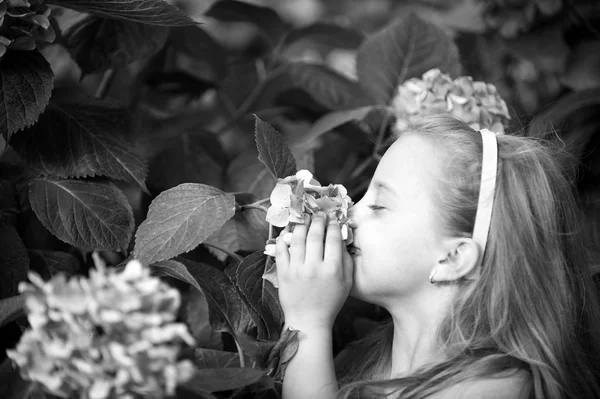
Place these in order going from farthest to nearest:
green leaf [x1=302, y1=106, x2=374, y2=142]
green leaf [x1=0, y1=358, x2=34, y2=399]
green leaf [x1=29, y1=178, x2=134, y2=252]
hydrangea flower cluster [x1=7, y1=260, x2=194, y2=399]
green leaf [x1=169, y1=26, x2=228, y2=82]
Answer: green leaf [x1=169, y1=26, x2=228, y2=82], green leaf [x1=302, y1=106, x2=374, y2=142], green leaf [x1=29, y1=178, x2=134, y2=252], green leaf [x1=0, y1=358, x2=34, y2=399], hydrangea flower cluster [x1=7, y1=260, x2=194, y2=399]

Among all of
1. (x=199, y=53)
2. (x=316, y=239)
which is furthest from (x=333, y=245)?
(x=199, y=53)

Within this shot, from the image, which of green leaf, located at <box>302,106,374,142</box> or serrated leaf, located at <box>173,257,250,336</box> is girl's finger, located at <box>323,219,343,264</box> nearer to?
serrated leaf, located at <box>173,257,250,336</box>

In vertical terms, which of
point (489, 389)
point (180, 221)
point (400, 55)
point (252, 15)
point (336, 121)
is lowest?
point (489, 389)

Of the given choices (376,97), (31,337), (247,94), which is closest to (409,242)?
(31,337)

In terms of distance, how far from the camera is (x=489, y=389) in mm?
883

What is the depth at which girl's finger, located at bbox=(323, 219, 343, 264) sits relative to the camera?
92cm

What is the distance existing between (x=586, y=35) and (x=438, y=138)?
1011 mm

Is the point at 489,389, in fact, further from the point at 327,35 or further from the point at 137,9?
the point at 327,35

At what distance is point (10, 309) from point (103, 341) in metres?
0.20

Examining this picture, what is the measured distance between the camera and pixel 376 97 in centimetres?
146

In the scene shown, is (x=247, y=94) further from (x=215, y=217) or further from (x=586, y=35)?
(x=586, y=35)

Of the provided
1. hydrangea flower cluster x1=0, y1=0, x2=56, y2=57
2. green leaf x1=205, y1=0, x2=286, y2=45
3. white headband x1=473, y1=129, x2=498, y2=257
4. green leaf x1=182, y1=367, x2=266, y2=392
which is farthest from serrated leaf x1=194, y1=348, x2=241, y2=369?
green leaf x1=205, y1=0, x2=286, y2=45

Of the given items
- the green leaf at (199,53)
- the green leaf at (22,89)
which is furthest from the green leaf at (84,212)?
the green leaf at (199,53)

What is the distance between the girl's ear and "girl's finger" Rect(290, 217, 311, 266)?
0.17m
